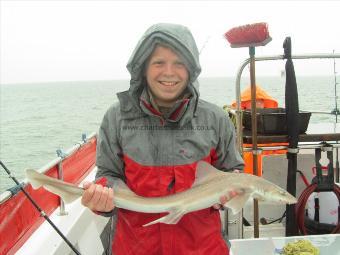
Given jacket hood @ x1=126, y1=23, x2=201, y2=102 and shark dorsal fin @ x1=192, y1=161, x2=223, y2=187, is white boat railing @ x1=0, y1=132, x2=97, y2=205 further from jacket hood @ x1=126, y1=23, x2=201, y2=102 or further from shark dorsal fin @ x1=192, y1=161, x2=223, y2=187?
shark dorsal fin @ x1=192, y1=161, x2=223, y2=187

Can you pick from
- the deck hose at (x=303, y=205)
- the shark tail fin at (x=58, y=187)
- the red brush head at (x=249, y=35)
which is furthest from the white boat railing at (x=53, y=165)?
the deck hose at (x=303, y=205)

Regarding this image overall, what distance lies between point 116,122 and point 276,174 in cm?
340

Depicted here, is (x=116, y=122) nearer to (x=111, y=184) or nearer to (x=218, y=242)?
(x=111, y=184)

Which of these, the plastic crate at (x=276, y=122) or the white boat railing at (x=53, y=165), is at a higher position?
the plastic crate at (x=276, y=122)

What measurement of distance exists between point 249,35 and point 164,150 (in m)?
1.80

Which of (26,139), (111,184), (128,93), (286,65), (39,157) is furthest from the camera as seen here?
(26,139)

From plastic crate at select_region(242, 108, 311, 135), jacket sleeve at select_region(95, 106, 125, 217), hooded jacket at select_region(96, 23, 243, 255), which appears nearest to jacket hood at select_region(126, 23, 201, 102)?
hooded jacket at select_region(96, 23, 243, 255)

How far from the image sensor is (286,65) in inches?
158

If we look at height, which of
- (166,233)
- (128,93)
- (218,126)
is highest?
(128,93)

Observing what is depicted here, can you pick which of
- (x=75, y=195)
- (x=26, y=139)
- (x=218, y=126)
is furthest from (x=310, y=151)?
(x=26, y=139)

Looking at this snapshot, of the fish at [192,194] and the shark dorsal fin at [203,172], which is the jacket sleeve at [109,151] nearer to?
the fish at [192,194]

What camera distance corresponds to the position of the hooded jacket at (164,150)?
8.46 ft

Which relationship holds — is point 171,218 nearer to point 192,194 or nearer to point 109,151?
point 192,194

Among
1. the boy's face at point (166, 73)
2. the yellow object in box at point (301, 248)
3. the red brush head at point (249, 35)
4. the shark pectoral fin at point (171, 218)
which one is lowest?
the yellow object in box at point (301, 248)
